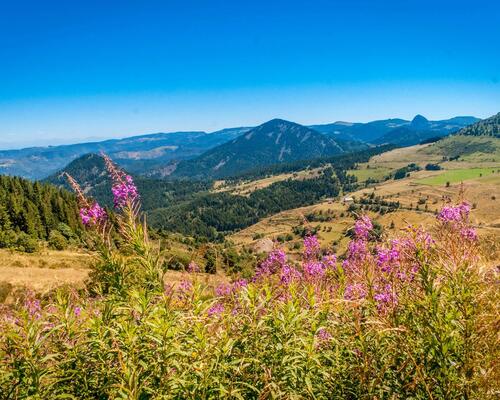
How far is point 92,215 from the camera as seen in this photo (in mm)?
5863

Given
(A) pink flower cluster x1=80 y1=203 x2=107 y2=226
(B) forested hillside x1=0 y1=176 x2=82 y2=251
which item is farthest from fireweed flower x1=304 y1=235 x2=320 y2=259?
(B) forested hillside x1=0 y1=176 x2=82 y2=251

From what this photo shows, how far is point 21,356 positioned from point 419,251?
14.5ft

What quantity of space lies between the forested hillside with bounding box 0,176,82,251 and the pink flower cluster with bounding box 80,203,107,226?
5772 centimetres

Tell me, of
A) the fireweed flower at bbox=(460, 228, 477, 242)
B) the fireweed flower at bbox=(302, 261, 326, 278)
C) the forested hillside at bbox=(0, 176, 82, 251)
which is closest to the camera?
the fireweed flower at bbox=(460, 228, 477, 242)

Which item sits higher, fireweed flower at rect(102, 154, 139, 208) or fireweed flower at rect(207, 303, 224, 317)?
fireweed flower at rect(102, 154, 139, 208)

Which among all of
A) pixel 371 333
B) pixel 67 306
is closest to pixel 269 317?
pixel 371 333

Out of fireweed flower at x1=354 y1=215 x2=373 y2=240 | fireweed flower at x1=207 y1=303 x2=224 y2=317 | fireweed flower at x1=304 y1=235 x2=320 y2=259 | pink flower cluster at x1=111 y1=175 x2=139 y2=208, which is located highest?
pink flower cluster at x1=111 y1=175 x2=139 y2=208

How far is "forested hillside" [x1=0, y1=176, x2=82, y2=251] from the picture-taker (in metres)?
59.0

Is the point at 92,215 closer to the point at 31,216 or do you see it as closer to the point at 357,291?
the point at 357,291

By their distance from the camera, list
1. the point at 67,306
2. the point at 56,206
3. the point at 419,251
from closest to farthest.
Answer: the point at 419,251, the point at 67,306, the point at 56,206

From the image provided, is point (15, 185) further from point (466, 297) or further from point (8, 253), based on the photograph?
point (466, 297)

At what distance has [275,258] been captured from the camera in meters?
9.48

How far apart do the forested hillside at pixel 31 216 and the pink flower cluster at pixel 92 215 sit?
57.7 meters

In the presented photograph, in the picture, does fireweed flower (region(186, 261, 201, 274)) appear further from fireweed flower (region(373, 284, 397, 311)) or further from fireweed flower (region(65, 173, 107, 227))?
fireweed flower (region(373, 284, 397, 311))
